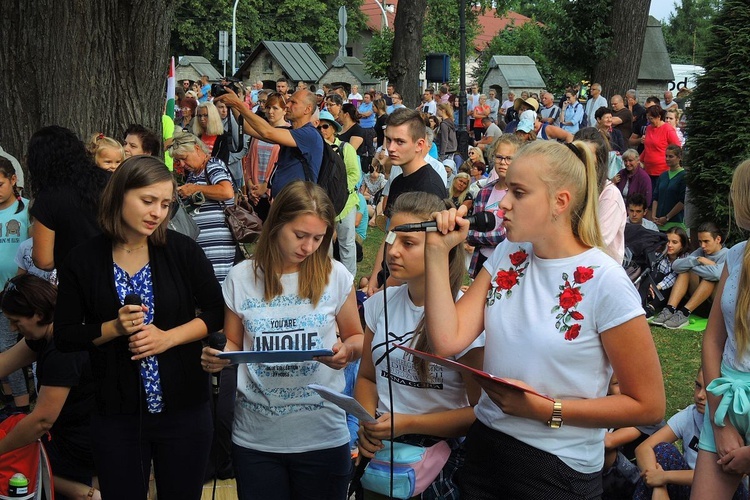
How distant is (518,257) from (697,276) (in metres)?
7.38

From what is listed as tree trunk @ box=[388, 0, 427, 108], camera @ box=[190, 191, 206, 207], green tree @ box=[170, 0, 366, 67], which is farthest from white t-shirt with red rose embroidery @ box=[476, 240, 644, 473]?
green tree @ box=[170, 0, 366, 67]

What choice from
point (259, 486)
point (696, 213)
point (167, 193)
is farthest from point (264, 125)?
point (696, 213)

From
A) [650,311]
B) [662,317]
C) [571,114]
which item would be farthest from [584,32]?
[662,317]

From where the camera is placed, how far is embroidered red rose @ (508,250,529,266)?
2.95 meters

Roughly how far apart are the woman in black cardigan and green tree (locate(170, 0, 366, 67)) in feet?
210

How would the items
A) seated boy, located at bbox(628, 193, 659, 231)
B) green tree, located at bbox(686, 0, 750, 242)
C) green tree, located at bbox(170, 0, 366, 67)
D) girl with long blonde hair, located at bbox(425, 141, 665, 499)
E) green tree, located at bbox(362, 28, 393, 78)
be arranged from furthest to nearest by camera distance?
green tree, located at bbox(170, 0, 366, 67), green tree, located at bbox(362, 28, 393, 78), seated boy, located at bbox(628, 193, 659, 231), green tree, located at bbox(686, 0, 750, 242), girl with long blonde hair, located at bbox(425, 141, 665, 499)

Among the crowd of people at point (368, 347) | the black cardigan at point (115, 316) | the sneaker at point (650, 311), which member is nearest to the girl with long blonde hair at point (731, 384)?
the crowd of people at point (368, 347)

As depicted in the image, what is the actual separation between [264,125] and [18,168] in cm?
200

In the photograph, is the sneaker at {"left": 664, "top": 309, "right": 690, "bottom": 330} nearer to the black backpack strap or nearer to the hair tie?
the black backpack strap

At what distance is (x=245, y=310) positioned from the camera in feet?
12.0

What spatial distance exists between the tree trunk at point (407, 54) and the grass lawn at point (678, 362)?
1550cm

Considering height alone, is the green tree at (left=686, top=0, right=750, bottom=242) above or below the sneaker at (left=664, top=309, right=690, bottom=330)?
above

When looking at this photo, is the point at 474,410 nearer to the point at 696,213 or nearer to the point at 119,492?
the point at 119,492

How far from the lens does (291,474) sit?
3695 millimetres
